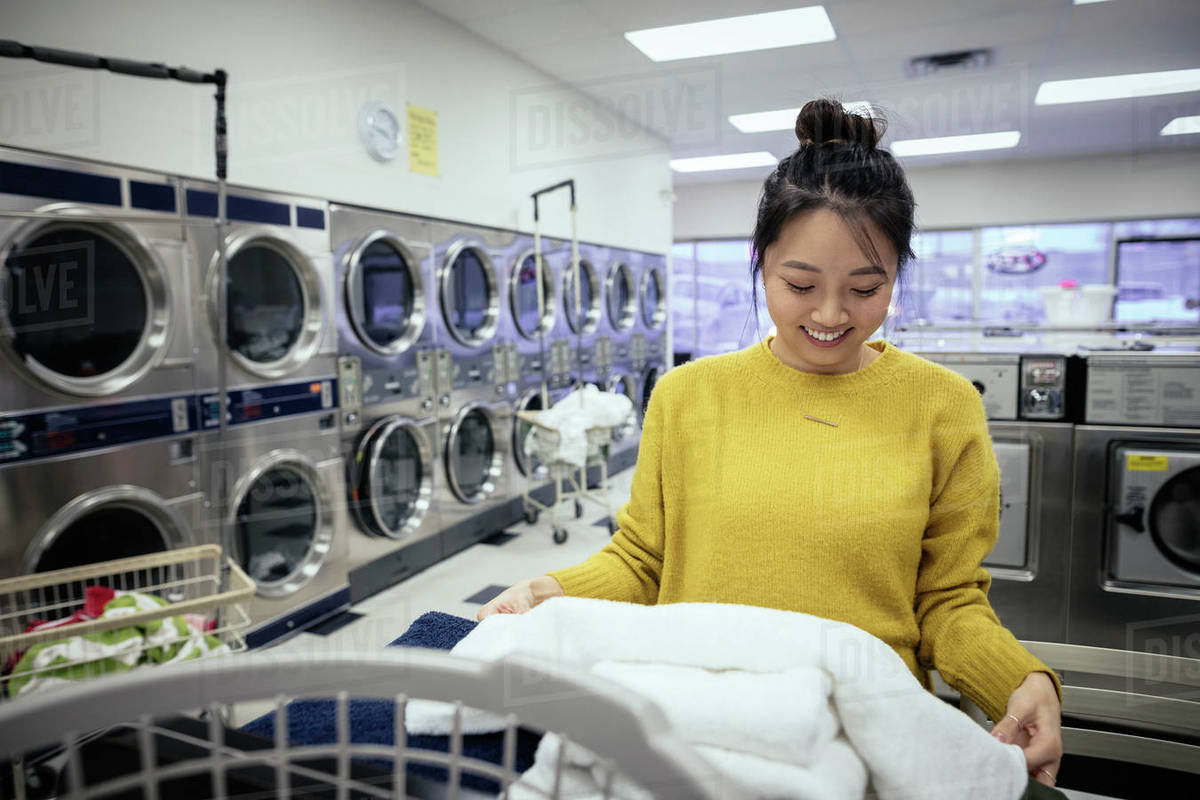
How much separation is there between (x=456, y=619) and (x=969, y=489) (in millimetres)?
691

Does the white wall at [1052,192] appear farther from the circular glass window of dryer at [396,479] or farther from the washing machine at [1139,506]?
the washing machine at [1139,506]

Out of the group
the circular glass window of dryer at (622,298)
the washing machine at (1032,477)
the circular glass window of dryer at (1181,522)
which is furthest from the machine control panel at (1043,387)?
the circular glass window of dryer at (622,298)

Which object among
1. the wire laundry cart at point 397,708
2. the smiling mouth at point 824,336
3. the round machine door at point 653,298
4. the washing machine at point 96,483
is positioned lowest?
the washing machine at point 96,483

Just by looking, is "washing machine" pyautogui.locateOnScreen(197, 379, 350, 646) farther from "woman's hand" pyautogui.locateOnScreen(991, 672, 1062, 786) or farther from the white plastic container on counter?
the white plastic container on counter

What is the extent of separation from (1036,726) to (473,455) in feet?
12.7

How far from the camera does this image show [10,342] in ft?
6.70

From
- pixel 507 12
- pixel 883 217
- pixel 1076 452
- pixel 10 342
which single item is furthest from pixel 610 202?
pixel 883 217

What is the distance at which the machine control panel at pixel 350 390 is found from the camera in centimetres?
329

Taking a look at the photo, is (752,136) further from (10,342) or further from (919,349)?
(10,342)

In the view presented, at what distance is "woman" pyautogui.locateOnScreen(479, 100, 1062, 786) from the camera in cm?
89

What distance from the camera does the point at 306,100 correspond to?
309 cm

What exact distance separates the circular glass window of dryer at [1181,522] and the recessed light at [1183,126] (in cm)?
120

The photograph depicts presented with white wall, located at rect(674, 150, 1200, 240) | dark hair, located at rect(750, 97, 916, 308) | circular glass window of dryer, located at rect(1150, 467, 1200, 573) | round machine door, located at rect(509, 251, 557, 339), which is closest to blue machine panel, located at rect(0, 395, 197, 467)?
dark hair, located at rect(750, 97, 916, 308)

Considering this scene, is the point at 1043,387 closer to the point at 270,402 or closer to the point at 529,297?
the point at 270,402
